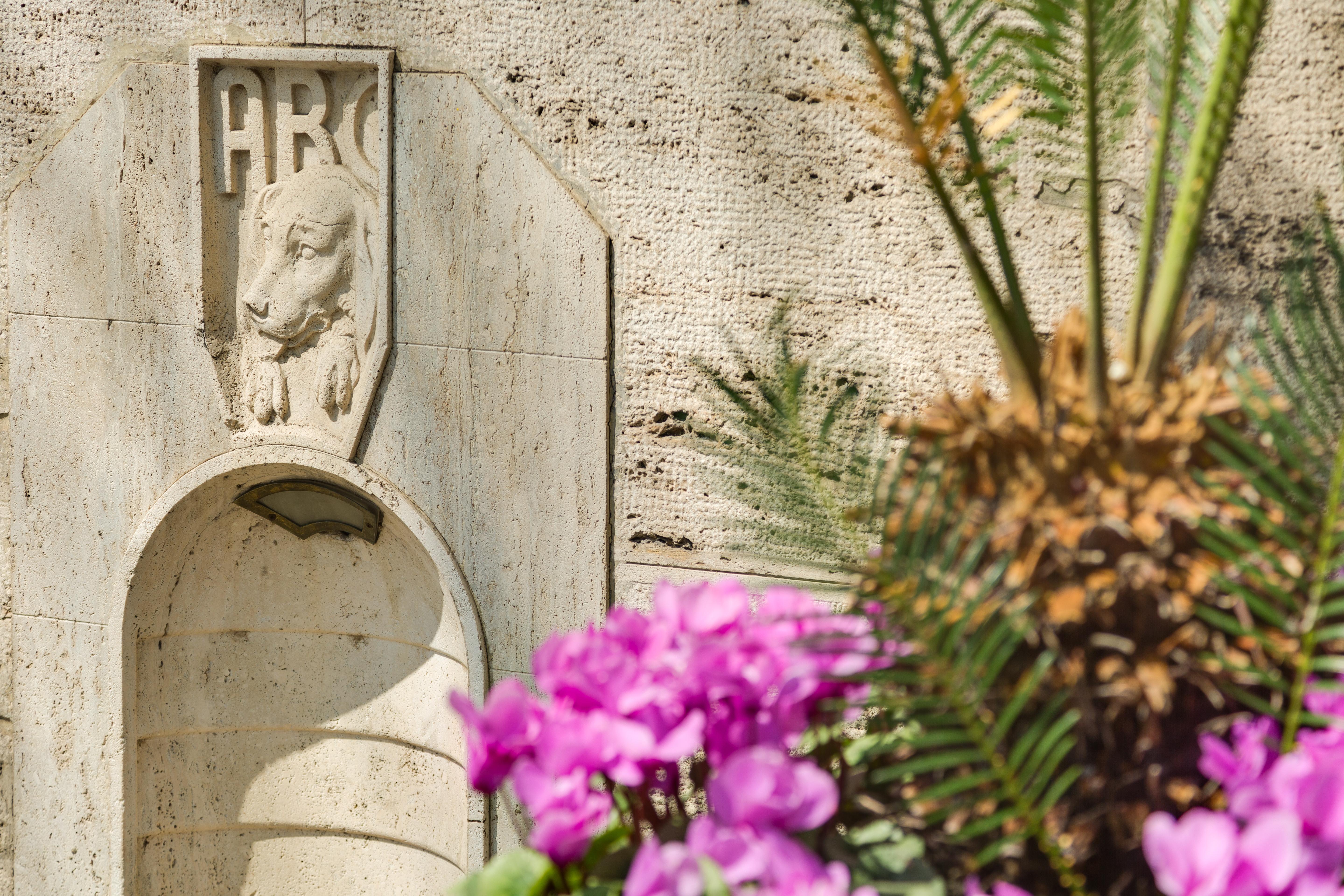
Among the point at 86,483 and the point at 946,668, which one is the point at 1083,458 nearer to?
the point at 946,668

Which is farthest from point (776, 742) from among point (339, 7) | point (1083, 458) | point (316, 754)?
point (316, 754)

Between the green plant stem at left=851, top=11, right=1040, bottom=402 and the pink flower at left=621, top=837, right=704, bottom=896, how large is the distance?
1.53 ft

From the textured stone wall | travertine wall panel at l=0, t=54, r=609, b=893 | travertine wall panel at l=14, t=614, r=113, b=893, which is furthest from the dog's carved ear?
travertine wall panel at l=14, t=614, r=113, b=893

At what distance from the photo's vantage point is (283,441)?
2213 millimetres

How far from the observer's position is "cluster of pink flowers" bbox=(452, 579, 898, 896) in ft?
2.19


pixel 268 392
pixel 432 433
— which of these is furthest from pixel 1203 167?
pixel 268 392

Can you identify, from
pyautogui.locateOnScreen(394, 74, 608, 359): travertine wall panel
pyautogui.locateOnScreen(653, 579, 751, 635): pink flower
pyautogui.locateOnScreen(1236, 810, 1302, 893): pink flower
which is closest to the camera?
pyautogui.locateOnScreen(1236, 810, 1302, 893): pink flower

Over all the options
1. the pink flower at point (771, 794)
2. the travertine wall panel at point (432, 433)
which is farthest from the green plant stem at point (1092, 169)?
the travertine wall panel at point (432, 433)

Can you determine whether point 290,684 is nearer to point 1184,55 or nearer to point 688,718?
point 688,718

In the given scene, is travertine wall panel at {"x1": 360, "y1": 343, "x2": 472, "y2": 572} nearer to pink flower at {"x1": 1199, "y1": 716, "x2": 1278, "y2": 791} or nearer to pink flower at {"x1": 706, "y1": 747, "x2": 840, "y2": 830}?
pink flower at {"x1": 706, "y1": 747, "x2": 840, "y2": 830}

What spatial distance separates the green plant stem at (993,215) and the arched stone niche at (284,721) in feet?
5.60

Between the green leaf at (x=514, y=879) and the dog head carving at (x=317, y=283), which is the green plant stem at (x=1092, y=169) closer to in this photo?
the green leaf at (x=514, y=879)

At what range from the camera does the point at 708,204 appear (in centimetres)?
189

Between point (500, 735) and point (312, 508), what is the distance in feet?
5.83
